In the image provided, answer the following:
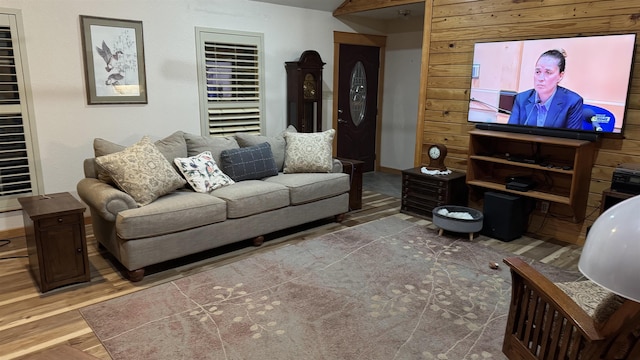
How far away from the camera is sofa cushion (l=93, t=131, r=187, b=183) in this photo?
3.44 metres

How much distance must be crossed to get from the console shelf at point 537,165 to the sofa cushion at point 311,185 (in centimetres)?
127

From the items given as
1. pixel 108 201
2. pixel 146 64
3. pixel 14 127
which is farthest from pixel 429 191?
pixel 14 127

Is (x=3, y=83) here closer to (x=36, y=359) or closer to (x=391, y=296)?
(x=36, y=359)

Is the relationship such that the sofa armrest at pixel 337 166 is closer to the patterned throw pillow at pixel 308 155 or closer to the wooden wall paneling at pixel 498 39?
the patterned throw pillow at pixel 308 155

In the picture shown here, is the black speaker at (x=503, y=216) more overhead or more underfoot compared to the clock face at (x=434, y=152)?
more underfoot

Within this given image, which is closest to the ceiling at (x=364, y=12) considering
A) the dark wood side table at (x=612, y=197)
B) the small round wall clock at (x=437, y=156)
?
the small round wall clock at (x=437, y=156)

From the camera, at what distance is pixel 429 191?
4512mm

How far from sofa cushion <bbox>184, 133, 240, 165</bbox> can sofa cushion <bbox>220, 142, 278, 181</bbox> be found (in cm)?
6

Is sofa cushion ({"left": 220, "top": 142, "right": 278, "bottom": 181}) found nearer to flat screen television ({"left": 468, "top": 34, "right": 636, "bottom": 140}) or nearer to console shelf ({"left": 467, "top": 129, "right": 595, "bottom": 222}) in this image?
console shelf ({"left": 467, "top": 129, "right": 595, "bottom": 222})

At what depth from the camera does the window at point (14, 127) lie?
3.67 metres

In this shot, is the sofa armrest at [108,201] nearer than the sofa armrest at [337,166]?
Yes

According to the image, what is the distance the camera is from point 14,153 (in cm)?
381

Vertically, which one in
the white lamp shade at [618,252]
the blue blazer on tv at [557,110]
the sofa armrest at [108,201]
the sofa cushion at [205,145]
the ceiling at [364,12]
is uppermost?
the ceiling at [364,12]

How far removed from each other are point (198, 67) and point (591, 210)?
412cm
